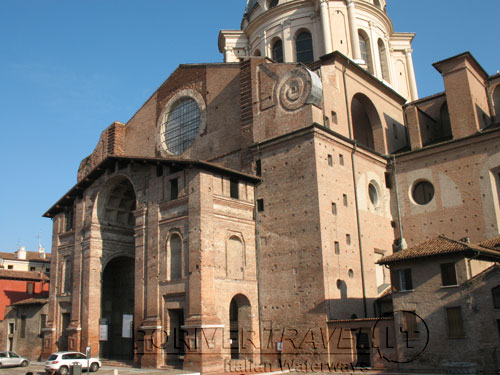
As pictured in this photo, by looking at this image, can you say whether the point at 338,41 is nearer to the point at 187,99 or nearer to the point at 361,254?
the point at 187,99

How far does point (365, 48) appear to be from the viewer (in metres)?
38.9

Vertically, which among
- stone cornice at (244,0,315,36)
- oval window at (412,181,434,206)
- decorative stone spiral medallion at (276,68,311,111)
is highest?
stone cornice at (244,0,315,36)

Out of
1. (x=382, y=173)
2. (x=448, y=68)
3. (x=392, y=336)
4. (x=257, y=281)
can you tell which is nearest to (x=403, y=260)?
(x=392, y=336)

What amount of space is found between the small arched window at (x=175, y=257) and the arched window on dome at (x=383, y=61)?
21827mm

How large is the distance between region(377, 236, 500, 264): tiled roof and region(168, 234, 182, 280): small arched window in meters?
9.55

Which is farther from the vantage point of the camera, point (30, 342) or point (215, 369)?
point (30, 342)

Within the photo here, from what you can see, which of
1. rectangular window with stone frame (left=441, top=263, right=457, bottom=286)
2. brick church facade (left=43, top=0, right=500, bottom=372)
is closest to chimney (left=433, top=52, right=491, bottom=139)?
brick church facade (left=43, top=0, right=500, bottom=372)

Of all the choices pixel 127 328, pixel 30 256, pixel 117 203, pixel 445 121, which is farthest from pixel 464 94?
pixel 30 256

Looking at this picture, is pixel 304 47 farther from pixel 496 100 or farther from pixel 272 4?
pixel 496 100

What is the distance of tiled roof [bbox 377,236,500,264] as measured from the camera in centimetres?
1983

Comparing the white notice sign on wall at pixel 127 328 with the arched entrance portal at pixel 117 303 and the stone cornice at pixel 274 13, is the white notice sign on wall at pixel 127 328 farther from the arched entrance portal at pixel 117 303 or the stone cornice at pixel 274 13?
the stone cornice at pixel 274 13

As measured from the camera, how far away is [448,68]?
29344mm

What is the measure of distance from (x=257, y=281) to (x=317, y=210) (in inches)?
190

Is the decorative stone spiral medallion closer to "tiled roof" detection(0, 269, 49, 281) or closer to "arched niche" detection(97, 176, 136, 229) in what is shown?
"arched niche" detection(97, 176, 136, 229)
